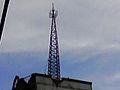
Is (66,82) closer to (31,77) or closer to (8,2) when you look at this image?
(31,77)

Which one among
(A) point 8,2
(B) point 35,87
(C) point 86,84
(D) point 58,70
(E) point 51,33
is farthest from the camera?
(E) point 51,33

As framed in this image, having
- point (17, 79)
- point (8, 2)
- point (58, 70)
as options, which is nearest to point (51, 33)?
point (58, 70)

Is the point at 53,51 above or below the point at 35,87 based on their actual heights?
above

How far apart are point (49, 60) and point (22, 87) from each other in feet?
129

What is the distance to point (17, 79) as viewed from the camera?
8006 cm

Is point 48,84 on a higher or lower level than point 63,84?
lower

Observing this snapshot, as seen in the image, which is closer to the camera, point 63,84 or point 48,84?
point 48,84

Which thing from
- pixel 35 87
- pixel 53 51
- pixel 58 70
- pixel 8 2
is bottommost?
pixel 8 2

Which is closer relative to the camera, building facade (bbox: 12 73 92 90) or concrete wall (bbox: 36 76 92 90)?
building facade (bbox: 12 73 92 90)

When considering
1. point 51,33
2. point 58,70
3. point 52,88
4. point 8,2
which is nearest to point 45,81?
point 52,88

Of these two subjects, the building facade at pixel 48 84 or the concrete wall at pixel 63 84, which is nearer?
the building facade at pixel 48 84

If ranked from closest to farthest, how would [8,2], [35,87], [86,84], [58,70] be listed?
[8,2], [35,87], [86,84], [58,70]

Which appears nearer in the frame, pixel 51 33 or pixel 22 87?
pixel 22 87

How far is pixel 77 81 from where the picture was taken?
256 feet
